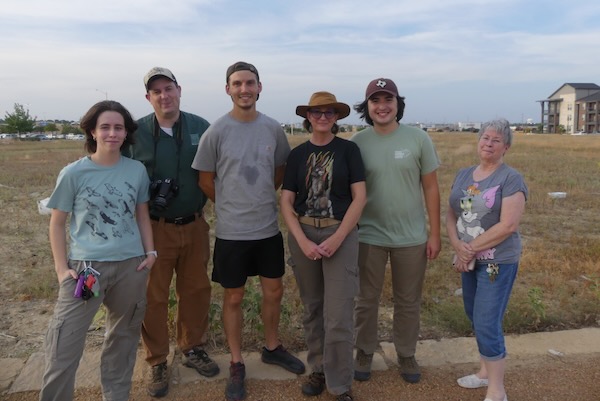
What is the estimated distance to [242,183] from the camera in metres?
3.26

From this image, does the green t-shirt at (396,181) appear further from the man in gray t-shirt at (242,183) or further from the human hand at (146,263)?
the human hand at (146,263)

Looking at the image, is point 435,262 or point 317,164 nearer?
point 317,164

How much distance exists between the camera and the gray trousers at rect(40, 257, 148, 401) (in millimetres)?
2670

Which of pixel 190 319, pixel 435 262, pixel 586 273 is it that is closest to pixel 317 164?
pixel 190 319

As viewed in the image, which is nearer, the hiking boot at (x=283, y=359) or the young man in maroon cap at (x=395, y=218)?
the young man in maroon cap at (x=395, y=218)

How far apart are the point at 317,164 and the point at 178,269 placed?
4.48ft

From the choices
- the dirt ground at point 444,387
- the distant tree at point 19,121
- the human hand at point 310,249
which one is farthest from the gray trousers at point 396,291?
the distant tree at point 19,121

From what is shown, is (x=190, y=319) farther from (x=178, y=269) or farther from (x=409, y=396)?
(x=409, y=396)

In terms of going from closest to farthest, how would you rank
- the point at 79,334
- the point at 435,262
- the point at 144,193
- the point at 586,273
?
the point at 79,334, the point at 144,193, the point at 586,273, the point at 435,262

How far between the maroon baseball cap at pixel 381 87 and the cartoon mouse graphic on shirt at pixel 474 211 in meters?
0.83

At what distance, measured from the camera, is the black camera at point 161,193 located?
3.20m

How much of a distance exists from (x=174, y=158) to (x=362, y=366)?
79.8 inches

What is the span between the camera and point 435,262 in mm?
6414

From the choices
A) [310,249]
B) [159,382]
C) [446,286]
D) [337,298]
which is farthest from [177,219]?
[446,286]
